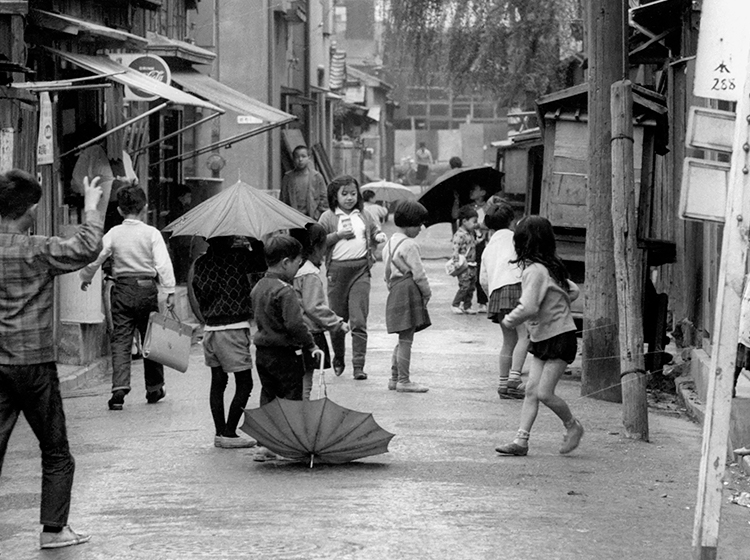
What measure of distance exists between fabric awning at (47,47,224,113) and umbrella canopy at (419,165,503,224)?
766 centimetres

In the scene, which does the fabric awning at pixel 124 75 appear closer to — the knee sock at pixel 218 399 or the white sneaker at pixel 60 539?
the knee sock at pixel 218 399

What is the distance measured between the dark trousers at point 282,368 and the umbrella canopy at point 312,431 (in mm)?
498

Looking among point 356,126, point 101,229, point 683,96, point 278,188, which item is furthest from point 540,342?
point 356,126

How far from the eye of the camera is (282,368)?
8742 mm

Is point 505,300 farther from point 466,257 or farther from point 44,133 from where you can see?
point 466,257

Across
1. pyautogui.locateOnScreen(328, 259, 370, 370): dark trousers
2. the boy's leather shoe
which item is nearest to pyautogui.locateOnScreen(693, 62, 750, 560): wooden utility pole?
the boy's leather shoe

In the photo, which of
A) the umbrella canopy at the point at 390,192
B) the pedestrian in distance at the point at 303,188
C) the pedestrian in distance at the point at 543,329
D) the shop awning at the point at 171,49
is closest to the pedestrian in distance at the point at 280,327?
the pedestrian in distance at the point at 543,329

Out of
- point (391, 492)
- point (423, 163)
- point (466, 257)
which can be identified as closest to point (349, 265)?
point (391, 492)

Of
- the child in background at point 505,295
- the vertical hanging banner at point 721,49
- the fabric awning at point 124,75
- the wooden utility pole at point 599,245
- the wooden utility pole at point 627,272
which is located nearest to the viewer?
the vertical hanging banner at point 721,49

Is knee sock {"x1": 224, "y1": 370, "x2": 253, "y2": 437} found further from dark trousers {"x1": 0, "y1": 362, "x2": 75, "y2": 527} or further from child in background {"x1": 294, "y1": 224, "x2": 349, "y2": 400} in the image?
dark trousers {"x1": 0, "y1": 362, "x2": 75, "y2": 527}

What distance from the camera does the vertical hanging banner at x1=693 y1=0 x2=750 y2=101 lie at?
737 cm

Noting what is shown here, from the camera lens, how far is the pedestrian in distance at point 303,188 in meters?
22.5

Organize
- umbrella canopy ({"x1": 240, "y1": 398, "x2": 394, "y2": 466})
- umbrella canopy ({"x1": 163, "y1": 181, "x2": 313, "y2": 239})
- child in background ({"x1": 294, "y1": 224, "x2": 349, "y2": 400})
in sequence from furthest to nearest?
child in background ({"x1": 294, "y1": 224, "x2": 349, "y2": 400})
umbrella canopy ({"x1": 163, "y1": 181, "x2": 313, "y2": 239})
umbrella canopy ({"x1": 240, "y1": 398, "x2": 394, "y2": 466})

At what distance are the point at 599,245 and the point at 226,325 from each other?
3.98 meters
